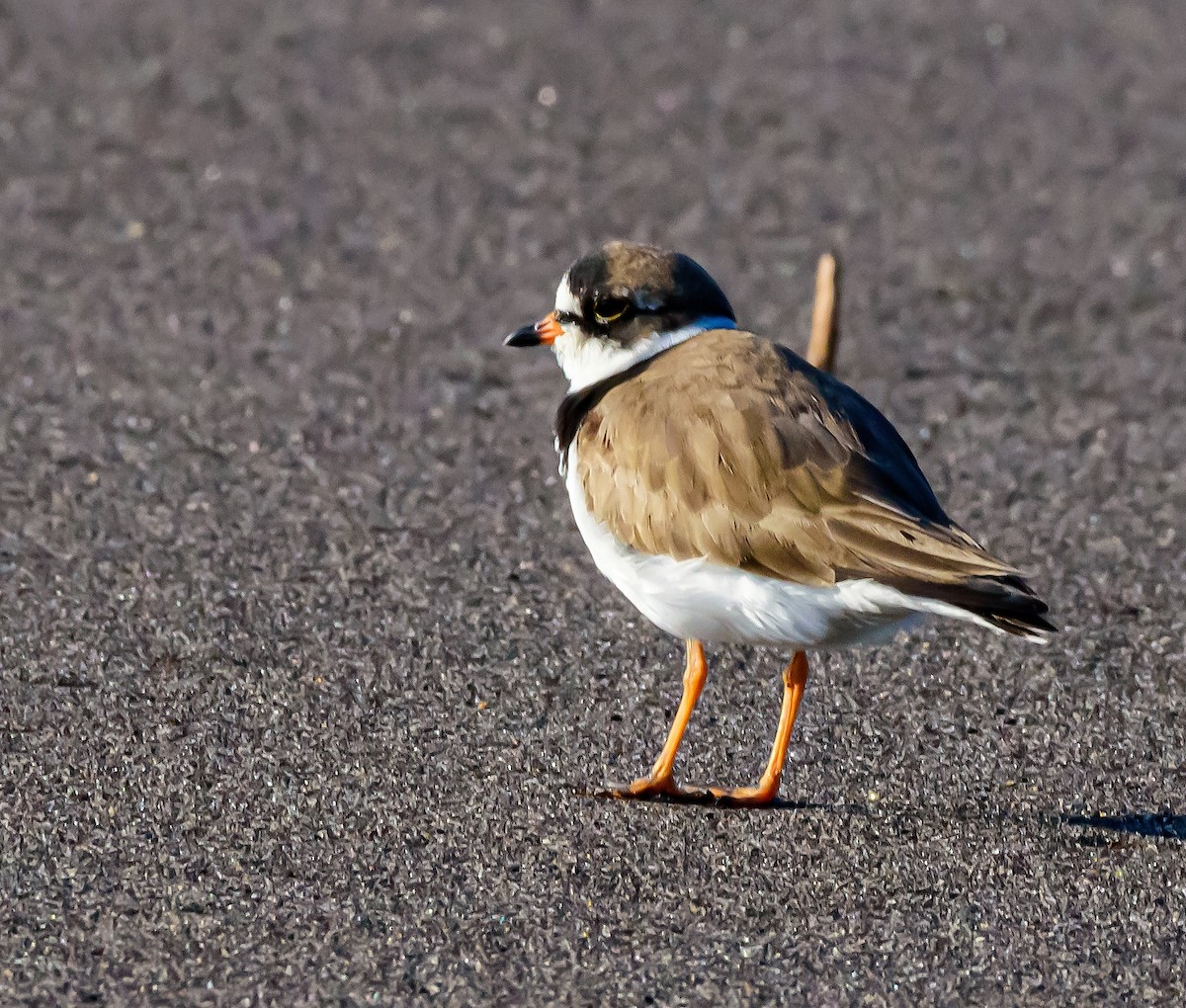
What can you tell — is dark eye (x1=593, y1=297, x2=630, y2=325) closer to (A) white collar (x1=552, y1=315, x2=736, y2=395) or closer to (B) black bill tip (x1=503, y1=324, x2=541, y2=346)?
(A) white collar (x1=552, y1=315, x2=736, y2=395)

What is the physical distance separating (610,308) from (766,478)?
0.85m

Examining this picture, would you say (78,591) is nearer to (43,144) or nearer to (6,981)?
(6,981)

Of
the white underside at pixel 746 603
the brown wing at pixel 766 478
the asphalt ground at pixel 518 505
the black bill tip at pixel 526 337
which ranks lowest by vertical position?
the asphalt ground at pixel 518 505

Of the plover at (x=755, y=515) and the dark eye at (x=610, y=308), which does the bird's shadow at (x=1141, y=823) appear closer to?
the plover at (x=755, y=515)

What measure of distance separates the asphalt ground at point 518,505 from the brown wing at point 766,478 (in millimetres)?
654

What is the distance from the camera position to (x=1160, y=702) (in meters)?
5.11

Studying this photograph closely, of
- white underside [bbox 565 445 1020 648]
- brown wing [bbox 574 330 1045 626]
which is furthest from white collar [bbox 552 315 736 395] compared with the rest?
white underside [bbox 565 445 1020 648]

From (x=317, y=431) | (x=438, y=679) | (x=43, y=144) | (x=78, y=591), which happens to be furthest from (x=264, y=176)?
(x=438, y=679)

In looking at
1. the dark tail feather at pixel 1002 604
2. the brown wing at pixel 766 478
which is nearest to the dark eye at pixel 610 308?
the brown wing at pixel 766 478

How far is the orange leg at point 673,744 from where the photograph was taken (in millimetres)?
4578

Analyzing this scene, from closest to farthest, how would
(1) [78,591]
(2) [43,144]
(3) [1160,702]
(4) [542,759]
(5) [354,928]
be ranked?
(5) [354,928], (4) [542,759], (3) [1160,702], (1) [78,591], (2) [43,144]

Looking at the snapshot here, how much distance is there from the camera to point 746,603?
4.41 meters

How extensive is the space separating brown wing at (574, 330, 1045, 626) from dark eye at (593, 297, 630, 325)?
25 cm

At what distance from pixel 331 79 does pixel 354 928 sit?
686 centimetres
